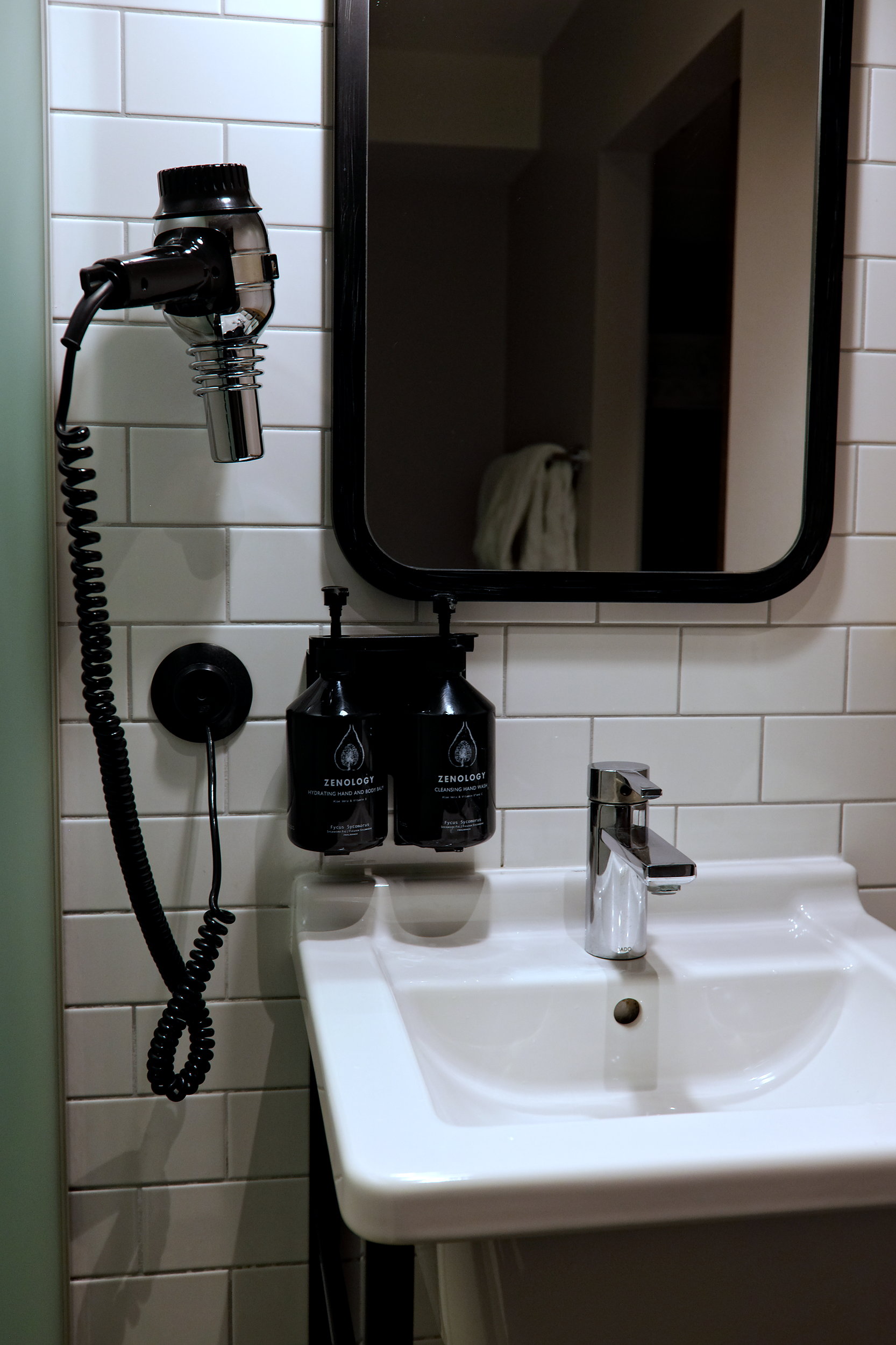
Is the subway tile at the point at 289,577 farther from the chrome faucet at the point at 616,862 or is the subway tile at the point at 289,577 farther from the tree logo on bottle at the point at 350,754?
the chrome faucet at the point at 616,862

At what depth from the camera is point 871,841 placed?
3.72ft

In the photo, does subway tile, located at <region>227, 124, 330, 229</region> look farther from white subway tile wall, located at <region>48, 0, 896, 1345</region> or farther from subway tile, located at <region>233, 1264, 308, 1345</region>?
subway tile, located at <region>233, 1264, 308, 1345</region>

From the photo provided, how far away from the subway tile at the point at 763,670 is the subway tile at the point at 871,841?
0.41 feet

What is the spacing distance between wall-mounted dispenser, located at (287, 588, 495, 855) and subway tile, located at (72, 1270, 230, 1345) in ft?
1.65

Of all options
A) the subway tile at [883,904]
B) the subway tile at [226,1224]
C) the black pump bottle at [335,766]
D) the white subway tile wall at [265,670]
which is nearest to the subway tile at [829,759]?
the white subway tile wall at [265,670]

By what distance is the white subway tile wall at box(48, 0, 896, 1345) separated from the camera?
954mm

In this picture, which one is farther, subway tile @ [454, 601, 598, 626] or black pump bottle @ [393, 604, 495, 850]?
subway tile @ [454, 601, 598, 626]

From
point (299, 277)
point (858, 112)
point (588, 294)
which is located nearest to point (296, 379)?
point (299, 277)

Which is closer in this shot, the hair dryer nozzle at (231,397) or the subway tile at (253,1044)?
the hair dryer nozzle at (231,397)

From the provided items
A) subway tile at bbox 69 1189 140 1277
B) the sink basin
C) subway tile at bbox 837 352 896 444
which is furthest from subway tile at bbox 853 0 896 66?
subway tile at bbox 69 1189 140 1277

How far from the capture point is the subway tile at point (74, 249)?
0.94m

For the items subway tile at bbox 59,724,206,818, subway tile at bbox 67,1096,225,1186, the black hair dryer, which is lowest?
subway tile at bbox 67,1096,225,1186

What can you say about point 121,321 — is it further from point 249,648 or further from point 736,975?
point 736,975

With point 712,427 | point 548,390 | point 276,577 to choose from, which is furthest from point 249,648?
point 712,427
